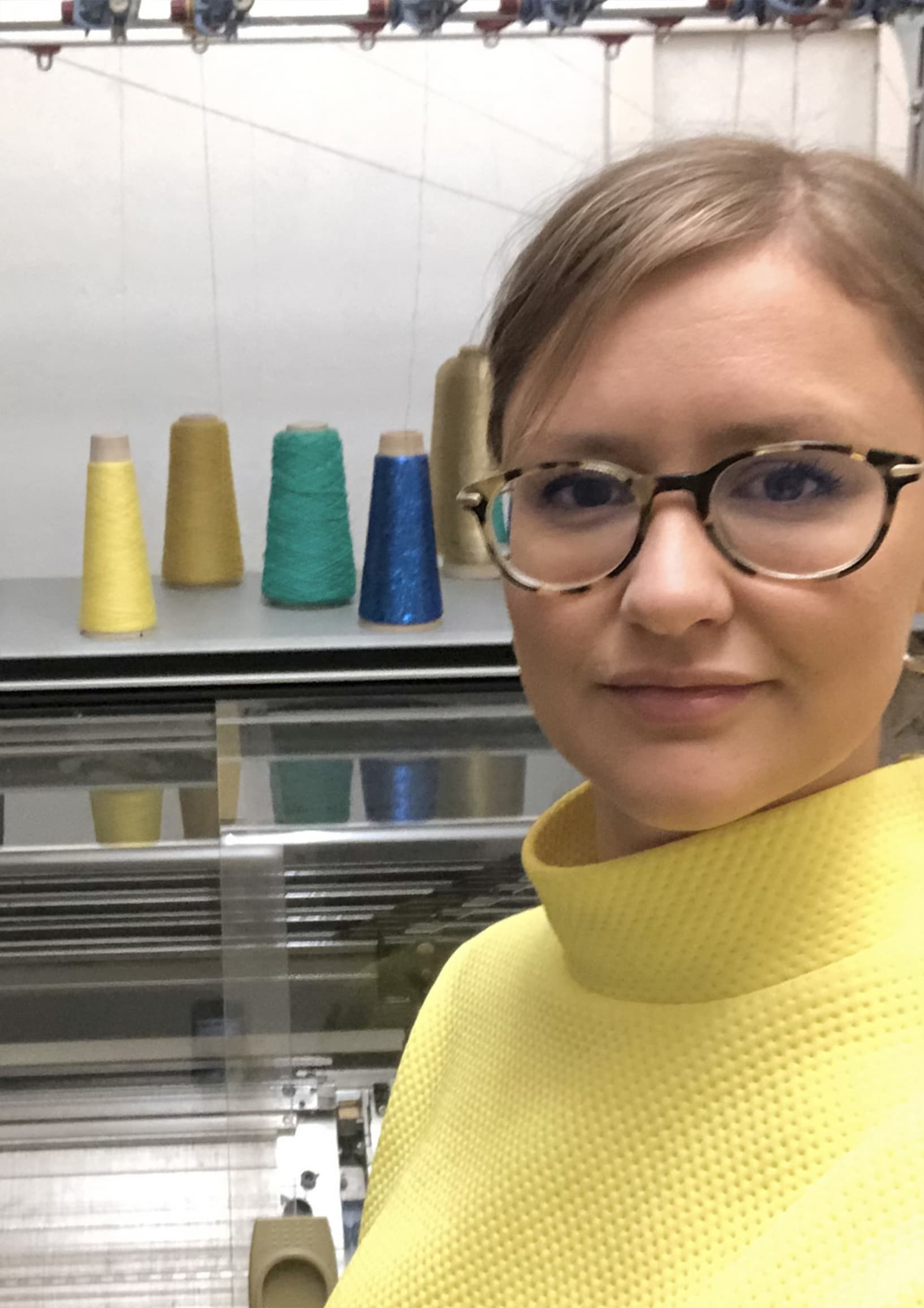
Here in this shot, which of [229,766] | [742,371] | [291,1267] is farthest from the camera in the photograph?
[229,766]

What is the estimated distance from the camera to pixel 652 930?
0.47 m

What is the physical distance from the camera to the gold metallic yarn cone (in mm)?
1589

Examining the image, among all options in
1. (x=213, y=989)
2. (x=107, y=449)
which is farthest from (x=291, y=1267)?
(x=107, y=449)

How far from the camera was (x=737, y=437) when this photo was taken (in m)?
0.41

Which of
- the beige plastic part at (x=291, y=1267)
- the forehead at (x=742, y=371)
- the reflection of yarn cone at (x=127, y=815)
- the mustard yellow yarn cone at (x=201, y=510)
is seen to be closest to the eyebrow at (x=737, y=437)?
the forehead at (x=742, y=371)

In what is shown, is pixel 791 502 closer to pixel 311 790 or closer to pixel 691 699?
pixel 691 699

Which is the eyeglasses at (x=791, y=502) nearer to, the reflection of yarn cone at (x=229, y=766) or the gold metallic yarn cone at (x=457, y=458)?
the reflection of yarn cone at (x=229, y=766)

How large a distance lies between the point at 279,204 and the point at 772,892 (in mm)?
1444

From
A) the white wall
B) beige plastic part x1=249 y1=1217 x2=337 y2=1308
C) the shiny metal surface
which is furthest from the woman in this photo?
the white wall

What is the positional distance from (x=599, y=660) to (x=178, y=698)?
1.00m

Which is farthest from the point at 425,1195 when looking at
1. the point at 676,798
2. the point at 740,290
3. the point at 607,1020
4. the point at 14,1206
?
the point at 14,1206

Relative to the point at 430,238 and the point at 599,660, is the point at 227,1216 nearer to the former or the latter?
the point at 599,660

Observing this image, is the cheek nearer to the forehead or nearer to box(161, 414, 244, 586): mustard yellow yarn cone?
the forehead

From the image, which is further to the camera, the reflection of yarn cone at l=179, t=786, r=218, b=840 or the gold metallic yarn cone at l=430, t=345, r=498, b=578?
the gold metallic yarn cone at l=430, t=345, r=498, b=578
